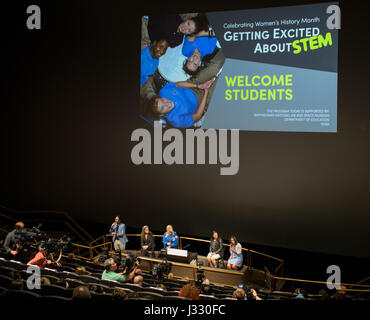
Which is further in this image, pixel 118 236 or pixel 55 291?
pixel 118 236

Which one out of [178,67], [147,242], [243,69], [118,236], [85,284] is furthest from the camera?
[178,67]

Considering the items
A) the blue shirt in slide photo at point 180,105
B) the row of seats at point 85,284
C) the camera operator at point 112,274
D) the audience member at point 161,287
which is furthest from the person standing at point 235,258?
the blue shirt in slide photo at point 180,105

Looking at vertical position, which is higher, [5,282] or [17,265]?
[5,282]

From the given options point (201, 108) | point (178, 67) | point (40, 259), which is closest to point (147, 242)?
point (40, 259)

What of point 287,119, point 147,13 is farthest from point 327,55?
point 147,13

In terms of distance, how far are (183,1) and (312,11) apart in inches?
127

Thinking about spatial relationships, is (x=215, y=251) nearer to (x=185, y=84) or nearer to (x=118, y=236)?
(x=118, y=236)

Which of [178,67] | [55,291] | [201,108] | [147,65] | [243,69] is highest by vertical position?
[147,65]

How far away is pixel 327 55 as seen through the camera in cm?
902

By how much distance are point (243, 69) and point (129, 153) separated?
150 inches

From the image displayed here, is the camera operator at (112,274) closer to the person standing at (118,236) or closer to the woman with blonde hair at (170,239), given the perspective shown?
the woman with blonde hair at (170,239)

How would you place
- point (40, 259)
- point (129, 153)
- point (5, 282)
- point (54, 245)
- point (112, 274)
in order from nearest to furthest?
point (5, 282)
point (112, 274)
point (40, 259)
point (54, 245)
point (129, 153)

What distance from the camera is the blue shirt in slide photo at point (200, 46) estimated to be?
396 inches

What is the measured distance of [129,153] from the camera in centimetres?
1135
